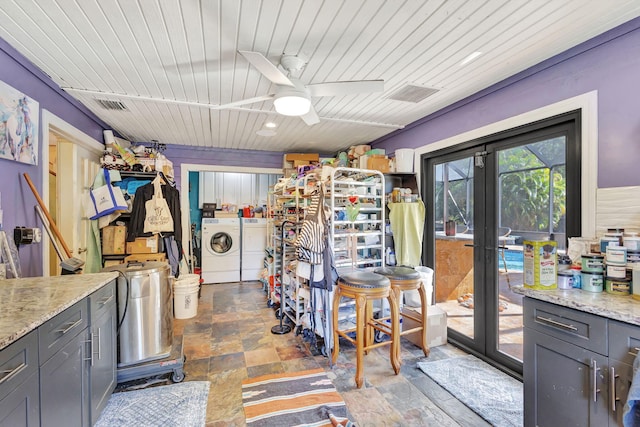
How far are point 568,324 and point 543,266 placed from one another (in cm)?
31

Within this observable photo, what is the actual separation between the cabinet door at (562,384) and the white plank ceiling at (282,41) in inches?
69.2

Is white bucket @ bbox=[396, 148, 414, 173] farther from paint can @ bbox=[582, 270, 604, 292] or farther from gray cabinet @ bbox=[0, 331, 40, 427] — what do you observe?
gray cabinet @ bbox=[0, 331, 40, 427]

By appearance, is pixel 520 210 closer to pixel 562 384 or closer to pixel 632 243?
pixel 632 243

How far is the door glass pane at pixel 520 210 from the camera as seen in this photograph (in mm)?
2219

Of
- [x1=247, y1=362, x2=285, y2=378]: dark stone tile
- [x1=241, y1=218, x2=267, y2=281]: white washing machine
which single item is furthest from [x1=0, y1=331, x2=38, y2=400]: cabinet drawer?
[x1=241, y1=218, x2=267, y2=281]: white washing machine

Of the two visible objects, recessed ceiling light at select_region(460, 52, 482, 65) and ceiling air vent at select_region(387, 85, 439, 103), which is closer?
recessed ceiling light at select_region(460, 52, 482, 65)

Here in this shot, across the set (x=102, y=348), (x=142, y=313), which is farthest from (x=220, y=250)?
(x=102, y=348)

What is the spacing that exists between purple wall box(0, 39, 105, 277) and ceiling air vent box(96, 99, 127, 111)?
Result: 1.12 feet

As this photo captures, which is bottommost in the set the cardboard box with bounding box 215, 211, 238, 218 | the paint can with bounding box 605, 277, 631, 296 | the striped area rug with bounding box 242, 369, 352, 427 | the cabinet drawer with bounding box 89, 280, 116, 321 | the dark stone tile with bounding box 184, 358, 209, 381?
the dark stone tile with bounding box 184, 358, 209, 381

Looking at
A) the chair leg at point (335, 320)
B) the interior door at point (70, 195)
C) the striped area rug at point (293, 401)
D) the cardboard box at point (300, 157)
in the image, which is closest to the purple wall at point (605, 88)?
the chair leg at point (335, 320)

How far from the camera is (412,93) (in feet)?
8.97

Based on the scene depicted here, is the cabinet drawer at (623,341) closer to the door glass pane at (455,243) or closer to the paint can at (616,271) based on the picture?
the paint can at (616,271)

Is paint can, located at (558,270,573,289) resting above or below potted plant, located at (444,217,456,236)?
below

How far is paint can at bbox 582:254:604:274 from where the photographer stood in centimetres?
152
